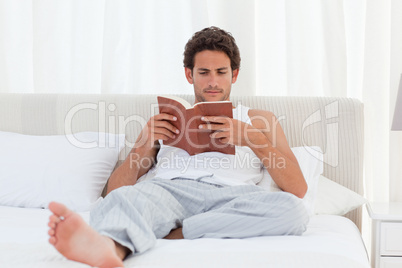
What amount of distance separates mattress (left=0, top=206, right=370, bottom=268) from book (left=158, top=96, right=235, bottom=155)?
0.43m

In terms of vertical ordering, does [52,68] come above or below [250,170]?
above

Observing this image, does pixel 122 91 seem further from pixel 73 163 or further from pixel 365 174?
pixel 365 174

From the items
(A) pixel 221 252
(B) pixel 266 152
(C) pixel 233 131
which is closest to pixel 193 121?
(C) pixel 233 131

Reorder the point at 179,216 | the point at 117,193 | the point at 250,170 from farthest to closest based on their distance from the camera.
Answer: the point at 250,170, the point at 179,216, the point at 117,193

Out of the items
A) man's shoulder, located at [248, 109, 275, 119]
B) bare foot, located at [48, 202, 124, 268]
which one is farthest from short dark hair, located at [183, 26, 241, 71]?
bare foot, located at [48, 202, 124, 268]

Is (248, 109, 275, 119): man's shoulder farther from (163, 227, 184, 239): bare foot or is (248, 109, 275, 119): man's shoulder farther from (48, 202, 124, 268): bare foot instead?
(48, 202, 124, 268): bare foot

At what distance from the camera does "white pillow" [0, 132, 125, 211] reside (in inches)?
72.4

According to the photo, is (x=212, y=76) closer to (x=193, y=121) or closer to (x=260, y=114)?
(x=260, y=114)

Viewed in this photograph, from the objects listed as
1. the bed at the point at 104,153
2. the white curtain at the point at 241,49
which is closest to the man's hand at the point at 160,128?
the bed at the point at 104,153

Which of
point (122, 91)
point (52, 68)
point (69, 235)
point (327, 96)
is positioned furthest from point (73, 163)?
point (327, 96)

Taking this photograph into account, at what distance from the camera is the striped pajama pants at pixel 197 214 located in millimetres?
1162

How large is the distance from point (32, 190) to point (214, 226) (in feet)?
2.85

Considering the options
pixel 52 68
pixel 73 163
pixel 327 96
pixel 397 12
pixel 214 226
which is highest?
pixel 397 12

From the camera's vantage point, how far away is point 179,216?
141 cm
